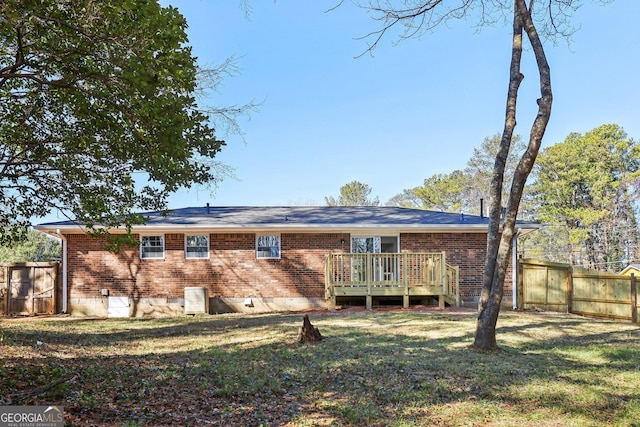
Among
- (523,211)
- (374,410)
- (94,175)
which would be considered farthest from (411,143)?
(374,410)

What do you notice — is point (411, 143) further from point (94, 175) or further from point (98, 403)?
point (98, 403)

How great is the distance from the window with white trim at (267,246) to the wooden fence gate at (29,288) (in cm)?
624

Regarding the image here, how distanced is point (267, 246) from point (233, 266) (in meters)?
1.22

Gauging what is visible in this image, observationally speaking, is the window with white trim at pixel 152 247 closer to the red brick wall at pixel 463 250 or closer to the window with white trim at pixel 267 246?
the window with white trim at pixel 267 246

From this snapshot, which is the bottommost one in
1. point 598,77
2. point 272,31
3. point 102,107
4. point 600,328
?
point 600,328

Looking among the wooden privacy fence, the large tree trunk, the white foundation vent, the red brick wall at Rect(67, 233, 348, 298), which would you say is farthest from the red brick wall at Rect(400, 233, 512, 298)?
the large tree trunk

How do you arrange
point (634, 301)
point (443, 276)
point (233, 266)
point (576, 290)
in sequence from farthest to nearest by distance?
point (233, 266), point (443, 276), point (576, 290), point (634, 301)

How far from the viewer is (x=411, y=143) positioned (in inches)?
1366

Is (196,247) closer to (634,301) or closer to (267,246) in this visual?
(267,246)

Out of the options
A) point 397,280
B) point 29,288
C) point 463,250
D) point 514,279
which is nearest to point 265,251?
point 397,280

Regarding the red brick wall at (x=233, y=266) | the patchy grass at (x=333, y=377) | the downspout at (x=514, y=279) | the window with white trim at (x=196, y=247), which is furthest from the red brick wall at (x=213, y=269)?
the downspout at (x=514, y=279)

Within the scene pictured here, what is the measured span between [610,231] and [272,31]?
1033 inches

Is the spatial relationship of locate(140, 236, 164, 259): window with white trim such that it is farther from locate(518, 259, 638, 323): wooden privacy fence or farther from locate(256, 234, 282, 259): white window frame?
locate(518, 259, 638, 323): wooden privacy fence

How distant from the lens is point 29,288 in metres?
14.7
